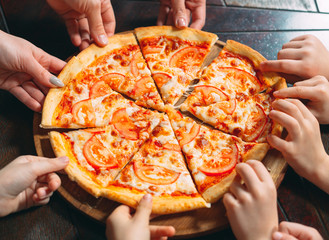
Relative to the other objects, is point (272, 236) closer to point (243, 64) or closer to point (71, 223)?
point (71, 223)

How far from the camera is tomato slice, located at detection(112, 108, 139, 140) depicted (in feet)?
9.78

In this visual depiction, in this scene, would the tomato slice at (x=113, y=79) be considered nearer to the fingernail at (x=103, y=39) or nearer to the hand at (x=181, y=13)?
the fingernail at (x=103, y=39)

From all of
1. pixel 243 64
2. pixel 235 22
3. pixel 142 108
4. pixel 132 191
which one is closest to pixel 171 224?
pixel 132 191

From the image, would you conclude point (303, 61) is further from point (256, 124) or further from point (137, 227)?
point (137, 227)

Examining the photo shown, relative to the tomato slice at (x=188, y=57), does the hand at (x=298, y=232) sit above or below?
below

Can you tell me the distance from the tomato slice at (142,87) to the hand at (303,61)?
4.14ft

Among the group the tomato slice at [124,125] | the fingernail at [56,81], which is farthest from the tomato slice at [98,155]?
the fingernail at [56,81]

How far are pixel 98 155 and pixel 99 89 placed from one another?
811 mm

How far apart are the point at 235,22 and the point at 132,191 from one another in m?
2.72

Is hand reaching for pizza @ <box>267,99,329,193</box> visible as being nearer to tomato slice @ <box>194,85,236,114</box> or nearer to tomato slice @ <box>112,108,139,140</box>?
tomato slice @ <box>194,85,236,114</box>

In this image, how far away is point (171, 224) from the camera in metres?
2.39

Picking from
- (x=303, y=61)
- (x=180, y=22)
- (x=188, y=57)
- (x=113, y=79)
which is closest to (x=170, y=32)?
(x=180, y=22)

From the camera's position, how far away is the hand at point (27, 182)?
2.21 meters

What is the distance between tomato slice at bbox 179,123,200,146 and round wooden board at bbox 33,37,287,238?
27.6 inches
